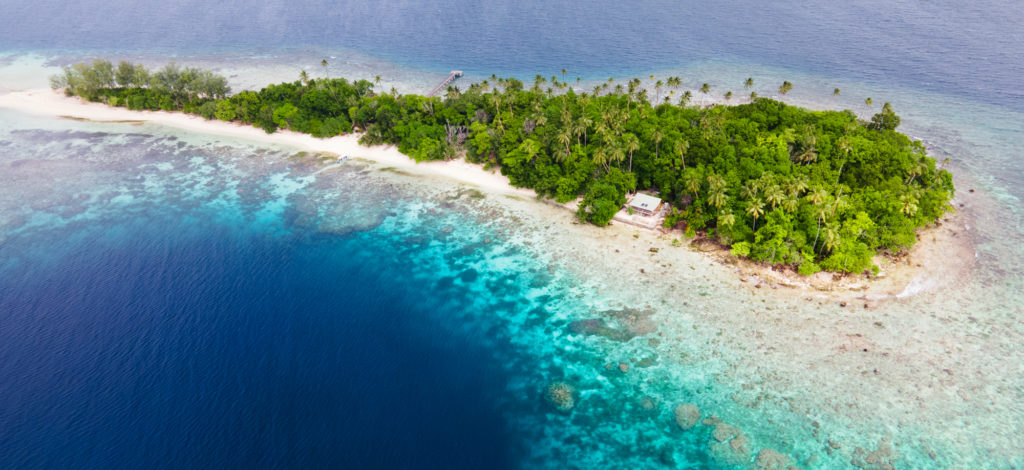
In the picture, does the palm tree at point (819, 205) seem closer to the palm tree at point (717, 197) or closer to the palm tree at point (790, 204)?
the palm tree at point (790, 204)

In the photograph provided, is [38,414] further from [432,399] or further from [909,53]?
[909,53]

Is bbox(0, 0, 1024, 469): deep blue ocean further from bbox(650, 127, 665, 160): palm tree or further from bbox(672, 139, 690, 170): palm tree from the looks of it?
bbox(650, 127, 665, 160): palm tree

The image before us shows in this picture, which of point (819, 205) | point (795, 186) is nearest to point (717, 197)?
point (795, 186)

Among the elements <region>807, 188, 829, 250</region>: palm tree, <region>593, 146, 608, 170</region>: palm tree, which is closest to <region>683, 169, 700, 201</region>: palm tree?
<region>593, 146, 608, 170</region>: palm tree

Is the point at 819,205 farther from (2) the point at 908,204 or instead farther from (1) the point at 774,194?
(2) the point at 908,204

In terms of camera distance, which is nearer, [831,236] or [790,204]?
[831,236]
